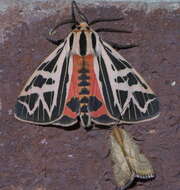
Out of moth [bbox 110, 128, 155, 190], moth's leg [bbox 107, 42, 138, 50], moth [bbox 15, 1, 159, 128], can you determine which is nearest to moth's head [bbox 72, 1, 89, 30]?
moth [bbox 15, 1, 159, 128]

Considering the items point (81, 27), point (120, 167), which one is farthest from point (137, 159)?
point (81, 27)

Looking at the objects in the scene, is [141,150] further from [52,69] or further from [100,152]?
[52,69]

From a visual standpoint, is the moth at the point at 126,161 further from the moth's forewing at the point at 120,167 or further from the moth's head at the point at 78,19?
the moth's head at the point at 78,19

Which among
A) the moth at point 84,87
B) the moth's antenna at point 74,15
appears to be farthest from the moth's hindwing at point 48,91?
the moth's antenna at point 74,15

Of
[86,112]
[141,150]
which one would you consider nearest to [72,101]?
[86,112]

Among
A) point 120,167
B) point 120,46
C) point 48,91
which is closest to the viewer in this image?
point 120,167

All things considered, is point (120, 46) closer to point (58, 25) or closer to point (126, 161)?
point (58, 25)

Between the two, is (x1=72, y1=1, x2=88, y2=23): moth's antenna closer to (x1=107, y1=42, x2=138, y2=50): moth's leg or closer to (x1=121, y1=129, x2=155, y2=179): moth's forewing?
(x1=107, y1=42, x2=138, y2=50): moth's leg
